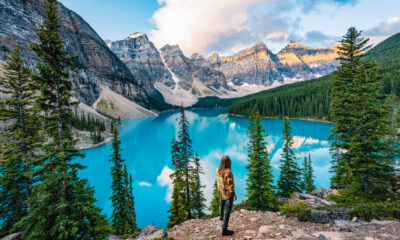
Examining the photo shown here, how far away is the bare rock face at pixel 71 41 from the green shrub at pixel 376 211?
7707 centimetres

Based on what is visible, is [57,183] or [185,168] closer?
[57,183]

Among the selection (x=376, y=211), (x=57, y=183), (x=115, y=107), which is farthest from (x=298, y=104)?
(x=115, y=107)

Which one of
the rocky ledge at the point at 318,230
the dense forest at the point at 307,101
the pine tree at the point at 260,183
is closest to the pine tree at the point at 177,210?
the pine tree at the point at 260,183

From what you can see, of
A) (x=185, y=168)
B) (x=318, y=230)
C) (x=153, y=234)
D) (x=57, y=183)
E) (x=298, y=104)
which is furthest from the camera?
(x=298, y=104)

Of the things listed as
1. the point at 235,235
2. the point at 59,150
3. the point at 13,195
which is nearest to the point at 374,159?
the point at 235,235

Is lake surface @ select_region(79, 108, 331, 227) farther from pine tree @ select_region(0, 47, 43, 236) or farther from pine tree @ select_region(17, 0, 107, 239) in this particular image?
pine tree @ select_region(17, 0, 107, 239)

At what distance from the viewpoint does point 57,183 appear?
851 cm

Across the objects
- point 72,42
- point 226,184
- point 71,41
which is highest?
point 71,41

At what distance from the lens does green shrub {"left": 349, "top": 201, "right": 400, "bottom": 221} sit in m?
5.73

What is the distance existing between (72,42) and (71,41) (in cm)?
131

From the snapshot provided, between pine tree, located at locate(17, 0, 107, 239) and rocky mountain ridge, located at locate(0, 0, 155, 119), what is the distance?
64473mm

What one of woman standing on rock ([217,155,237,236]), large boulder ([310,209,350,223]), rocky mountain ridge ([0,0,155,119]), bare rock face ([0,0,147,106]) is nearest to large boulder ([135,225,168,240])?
woman standing on rock ([217,155,237,236])

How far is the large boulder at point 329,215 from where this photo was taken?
20.3 ft

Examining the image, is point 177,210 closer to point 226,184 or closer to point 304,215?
point 304,215
